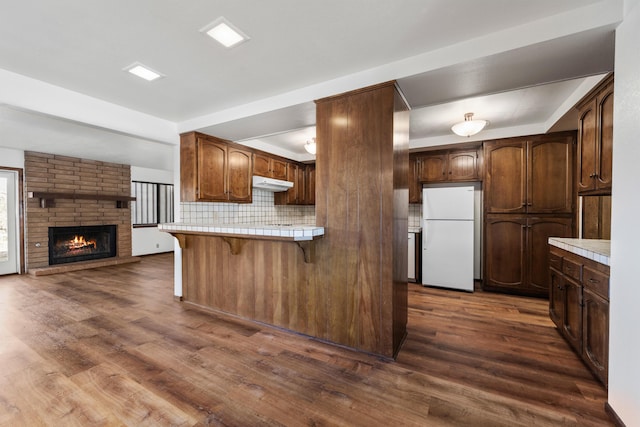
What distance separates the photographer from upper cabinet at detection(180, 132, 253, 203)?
3.30m

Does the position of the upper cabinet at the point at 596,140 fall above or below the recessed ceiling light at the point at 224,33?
below

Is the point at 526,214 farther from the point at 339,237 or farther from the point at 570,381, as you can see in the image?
the point at 339,237

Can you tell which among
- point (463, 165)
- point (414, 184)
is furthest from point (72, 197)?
point (463, 165)

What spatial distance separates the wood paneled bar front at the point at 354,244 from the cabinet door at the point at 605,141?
1.46m

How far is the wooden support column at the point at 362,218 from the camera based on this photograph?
83.0 inches

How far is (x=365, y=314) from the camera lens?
2.19 meters

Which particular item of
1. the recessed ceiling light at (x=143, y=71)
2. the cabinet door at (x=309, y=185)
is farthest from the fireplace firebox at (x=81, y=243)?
the recessed ceiling light at (x=143, y=71)

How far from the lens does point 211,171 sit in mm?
3434

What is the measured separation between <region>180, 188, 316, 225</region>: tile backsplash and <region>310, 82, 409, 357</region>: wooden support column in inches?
80.6

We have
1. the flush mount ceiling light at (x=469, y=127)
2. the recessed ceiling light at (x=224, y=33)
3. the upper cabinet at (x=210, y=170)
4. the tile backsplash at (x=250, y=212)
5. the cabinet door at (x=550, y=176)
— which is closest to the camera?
the recessed ceiling light at (x=224, y=33)

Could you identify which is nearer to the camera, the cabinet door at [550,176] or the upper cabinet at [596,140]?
the upper cabinet at [596,140]

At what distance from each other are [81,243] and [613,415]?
8.46 m

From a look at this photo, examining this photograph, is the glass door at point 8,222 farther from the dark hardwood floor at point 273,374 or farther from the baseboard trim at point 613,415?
the baseboard trim at point 613,415

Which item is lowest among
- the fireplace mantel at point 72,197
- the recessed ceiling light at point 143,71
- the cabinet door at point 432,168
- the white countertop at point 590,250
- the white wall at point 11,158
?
the white countertop at point 590,250
